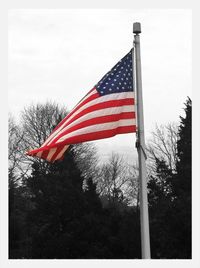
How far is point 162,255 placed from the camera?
2419 centimetres

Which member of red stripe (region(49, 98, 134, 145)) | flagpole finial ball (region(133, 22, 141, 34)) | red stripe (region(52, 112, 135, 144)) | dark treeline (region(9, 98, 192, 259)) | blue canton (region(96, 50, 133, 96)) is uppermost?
flagpole finial ball (region(133, 22, 141, 34))

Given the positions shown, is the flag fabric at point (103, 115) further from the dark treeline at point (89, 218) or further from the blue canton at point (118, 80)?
the dark treeline at point (89, 218)

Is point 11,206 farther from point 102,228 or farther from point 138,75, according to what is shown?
point 138,75

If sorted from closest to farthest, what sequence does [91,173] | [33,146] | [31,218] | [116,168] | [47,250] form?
[47,250]
[31,218]
[33,146]
[91,173]
[116,168]

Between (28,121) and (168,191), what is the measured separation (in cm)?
1322

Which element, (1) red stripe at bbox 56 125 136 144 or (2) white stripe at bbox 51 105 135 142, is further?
(2) white stripe at bbox 51 105 135 142

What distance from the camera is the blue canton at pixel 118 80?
6359 mm

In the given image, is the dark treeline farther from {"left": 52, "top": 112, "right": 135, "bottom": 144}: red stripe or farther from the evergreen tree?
{"left": 52, "top": 112, "right": 135, "bottom": 144}: red stripe

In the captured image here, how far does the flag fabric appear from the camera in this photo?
6.20 meters

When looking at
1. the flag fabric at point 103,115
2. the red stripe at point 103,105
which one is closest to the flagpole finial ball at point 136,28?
the flag fabric at point 103,115

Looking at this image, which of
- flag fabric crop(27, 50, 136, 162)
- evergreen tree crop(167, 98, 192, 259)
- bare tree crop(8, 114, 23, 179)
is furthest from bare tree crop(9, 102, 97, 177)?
flag fabric crop(27, 50, 136, 162)

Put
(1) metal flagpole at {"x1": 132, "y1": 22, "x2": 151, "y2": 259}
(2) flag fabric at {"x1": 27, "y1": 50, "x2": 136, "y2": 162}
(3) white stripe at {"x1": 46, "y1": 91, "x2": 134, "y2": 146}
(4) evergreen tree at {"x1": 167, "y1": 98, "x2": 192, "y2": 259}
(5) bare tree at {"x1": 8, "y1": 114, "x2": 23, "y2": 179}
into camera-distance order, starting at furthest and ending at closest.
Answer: (5) bare tree at {"x1": 8, "y1": 114, "x2": 23, "y2": 179} < (4) evergreen tree at {"x1": 167, "y1": 98, "x2": 192, "y2": 259} < (3) white stripe at {"x1": 46, "y1": 91, "x2": 134, "y2": 146} < (2) flag fabric at {"x1": 27, "y1": 50, "x2": 136, "y2": 162} < (1) metal flagpole at {"x1": 132, "y1": 22, "x2": 151, "y2": 259}

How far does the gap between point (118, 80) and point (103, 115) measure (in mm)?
546

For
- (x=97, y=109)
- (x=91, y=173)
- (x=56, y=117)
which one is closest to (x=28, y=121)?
(x=56, y=117)
